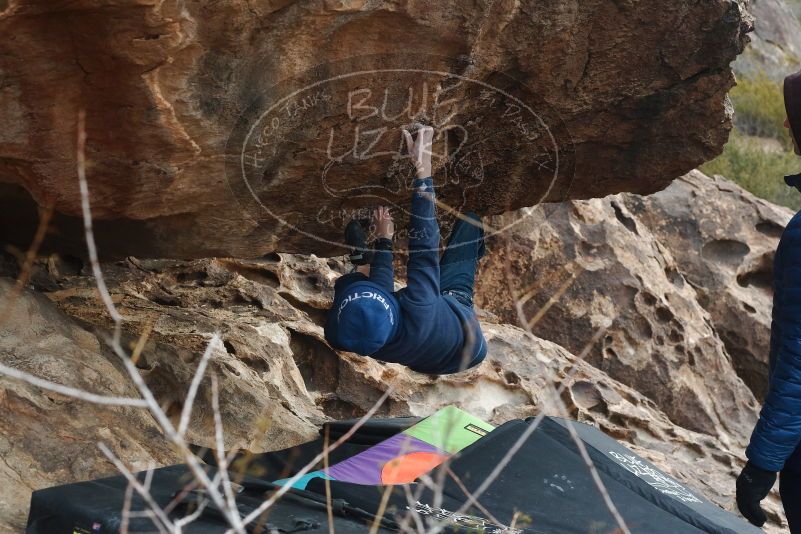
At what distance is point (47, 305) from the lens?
12.5 ft

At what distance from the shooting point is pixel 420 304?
3623mm

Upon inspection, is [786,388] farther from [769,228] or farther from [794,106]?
[769,228]

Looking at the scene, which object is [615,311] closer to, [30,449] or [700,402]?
[700,402]

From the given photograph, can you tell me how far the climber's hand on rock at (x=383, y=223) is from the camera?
394 cm

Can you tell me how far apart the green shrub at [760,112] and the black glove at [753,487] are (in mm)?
13526

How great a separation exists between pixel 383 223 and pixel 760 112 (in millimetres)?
13718

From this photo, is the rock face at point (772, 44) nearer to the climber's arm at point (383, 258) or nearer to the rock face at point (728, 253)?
the rock face at point (728, 253)

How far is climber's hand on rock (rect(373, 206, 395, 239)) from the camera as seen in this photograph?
3.94 m

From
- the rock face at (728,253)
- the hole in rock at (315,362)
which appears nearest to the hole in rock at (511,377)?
the hole in rock at (315,362)

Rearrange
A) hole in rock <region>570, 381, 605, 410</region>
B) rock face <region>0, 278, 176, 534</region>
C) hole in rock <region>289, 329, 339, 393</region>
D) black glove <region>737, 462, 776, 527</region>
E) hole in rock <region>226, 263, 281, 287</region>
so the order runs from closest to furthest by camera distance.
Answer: rock face <region>0, 278, 176, 534</region>, black glove <region>737, 462, 776, 527</region>, hole in rock <region>289, 329, 339, 393</region>, hole in rock <region>226, 263, 281, 287</region>, hole in rock <region>570, 381, 605, 410</region>

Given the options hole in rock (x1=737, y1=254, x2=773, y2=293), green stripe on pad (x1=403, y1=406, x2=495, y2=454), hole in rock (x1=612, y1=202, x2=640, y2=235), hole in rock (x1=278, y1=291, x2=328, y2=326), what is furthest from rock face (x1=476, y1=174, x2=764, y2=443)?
green stripe on pad (x1=403, y1=406, x2=495, y2=454)

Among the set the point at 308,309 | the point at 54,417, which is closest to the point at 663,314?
the point at 308,309

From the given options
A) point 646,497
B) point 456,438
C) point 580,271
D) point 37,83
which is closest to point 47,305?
point 37,83

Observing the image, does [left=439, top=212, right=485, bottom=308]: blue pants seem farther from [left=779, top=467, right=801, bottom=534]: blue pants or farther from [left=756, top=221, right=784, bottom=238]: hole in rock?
[left=756, top=221, right=784, bottom=238]: hole in rock
